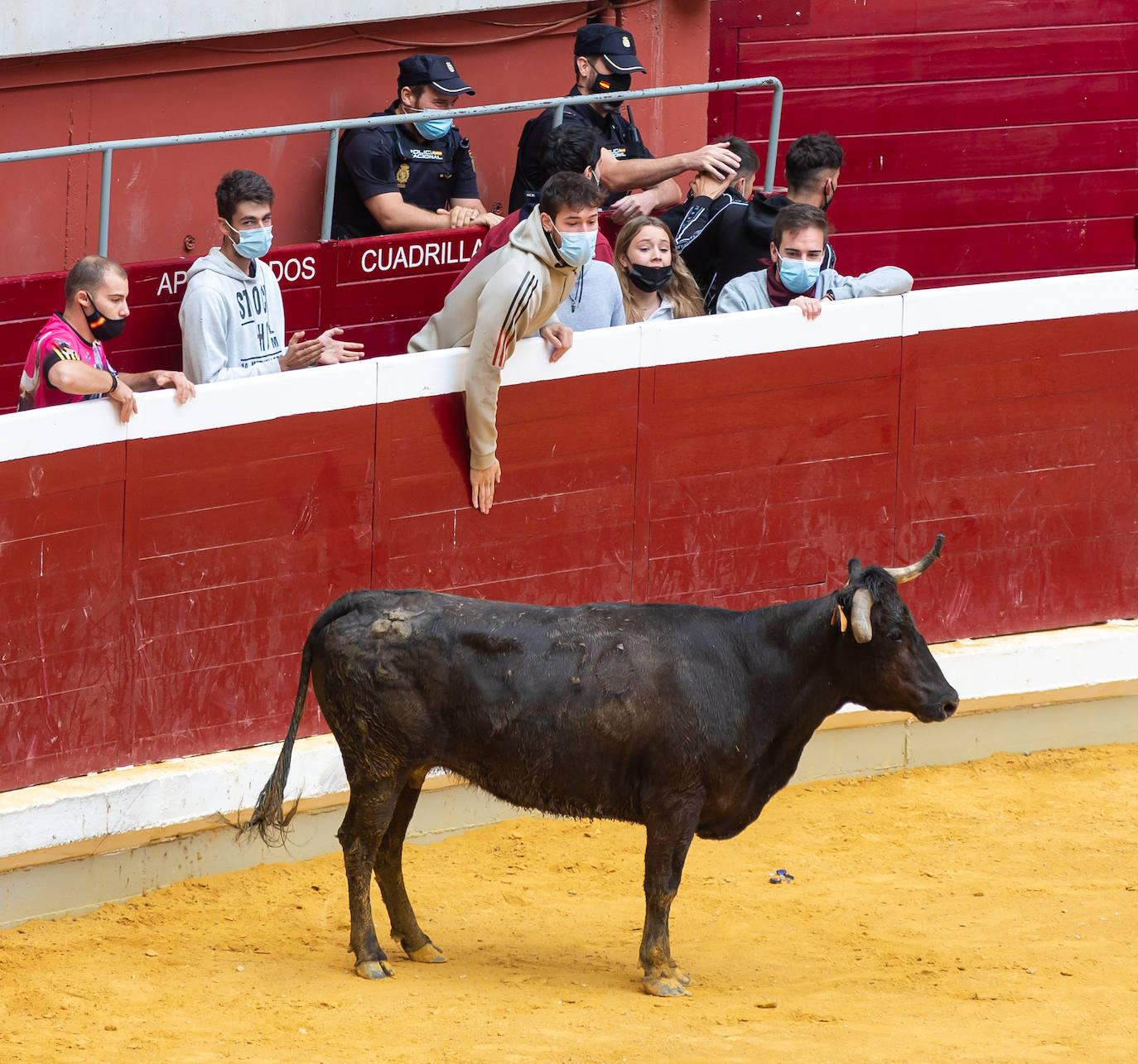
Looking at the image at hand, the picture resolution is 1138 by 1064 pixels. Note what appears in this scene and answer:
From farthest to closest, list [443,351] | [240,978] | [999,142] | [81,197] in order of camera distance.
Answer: [999,142] < [81,197] < [443,351] < [240,978]

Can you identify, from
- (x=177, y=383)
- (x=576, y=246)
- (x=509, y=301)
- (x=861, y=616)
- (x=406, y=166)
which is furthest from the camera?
(x=406, y=166)

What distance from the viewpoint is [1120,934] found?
7.35 m

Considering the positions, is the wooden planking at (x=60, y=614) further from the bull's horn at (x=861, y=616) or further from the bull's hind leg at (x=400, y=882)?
the bull's horn at (x=861, y=616)

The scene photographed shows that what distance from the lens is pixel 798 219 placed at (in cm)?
A: 812

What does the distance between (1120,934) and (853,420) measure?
2.72 m

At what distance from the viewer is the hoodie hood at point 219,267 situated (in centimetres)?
738

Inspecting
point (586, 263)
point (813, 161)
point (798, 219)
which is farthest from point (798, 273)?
point (586, 263)

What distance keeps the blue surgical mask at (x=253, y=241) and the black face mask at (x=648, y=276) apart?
1.62 m

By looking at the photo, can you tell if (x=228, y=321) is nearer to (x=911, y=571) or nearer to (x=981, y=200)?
(x=911, y=571)

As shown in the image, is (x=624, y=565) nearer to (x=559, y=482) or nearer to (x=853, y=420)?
(x=559, y=482)

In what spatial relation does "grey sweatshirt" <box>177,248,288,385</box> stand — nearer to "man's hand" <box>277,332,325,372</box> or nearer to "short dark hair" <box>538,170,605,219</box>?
"man's hand" <box>277,332,325,372</box>

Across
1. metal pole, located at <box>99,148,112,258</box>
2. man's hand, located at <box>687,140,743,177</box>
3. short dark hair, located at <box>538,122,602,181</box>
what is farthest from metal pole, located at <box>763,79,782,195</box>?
metal pole, located at <box>99,148,112,258</box>

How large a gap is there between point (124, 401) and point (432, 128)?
2273 mm

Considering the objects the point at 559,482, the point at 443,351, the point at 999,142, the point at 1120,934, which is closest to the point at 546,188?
the point at 443,351
